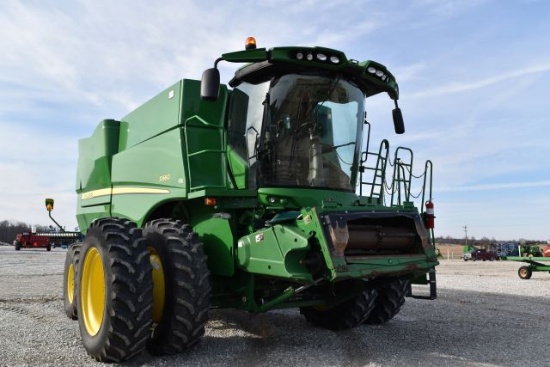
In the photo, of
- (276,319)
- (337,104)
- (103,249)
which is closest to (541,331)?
(276,319)

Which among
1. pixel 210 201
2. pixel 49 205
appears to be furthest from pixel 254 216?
pixel 49 205

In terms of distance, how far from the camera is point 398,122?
6.09m

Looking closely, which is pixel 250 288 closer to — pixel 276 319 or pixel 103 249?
pixel 103 249

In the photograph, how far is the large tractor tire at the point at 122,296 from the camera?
4.15m

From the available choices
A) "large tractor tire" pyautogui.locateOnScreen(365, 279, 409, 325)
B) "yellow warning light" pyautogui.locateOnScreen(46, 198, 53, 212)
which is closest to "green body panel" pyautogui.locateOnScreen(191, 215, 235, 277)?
"large tractor tire" pyautogui.locateOnScreen(365, 279, 409, 325)

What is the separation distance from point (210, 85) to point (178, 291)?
6.25ft

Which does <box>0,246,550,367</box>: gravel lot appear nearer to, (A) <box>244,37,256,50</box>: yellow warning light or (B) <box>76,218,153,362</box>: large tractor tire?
(B) <box>76,218,153,362</box>: large tractor tire

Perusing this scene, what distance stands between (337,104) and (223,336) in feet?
9.58

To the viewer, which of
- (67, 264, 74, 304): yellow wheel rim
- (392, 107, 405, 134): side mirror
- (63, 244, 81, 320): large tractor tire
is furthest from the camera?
(67, 264, 74, 304): yellow wheel rim

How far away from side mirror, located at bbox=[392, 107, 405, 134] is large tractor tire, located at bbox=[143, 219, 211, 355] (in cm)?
294

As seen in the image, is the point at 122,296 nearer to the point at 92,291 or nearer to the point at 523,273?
the point at 92,291

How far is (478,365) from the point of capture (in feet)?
14.5

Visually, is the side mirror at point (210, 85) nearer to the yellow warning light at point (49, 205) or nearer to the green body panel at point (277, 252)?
the green body panel at point (277, 252)

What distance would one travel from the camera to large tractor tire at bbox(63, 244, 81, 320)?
273 inches
